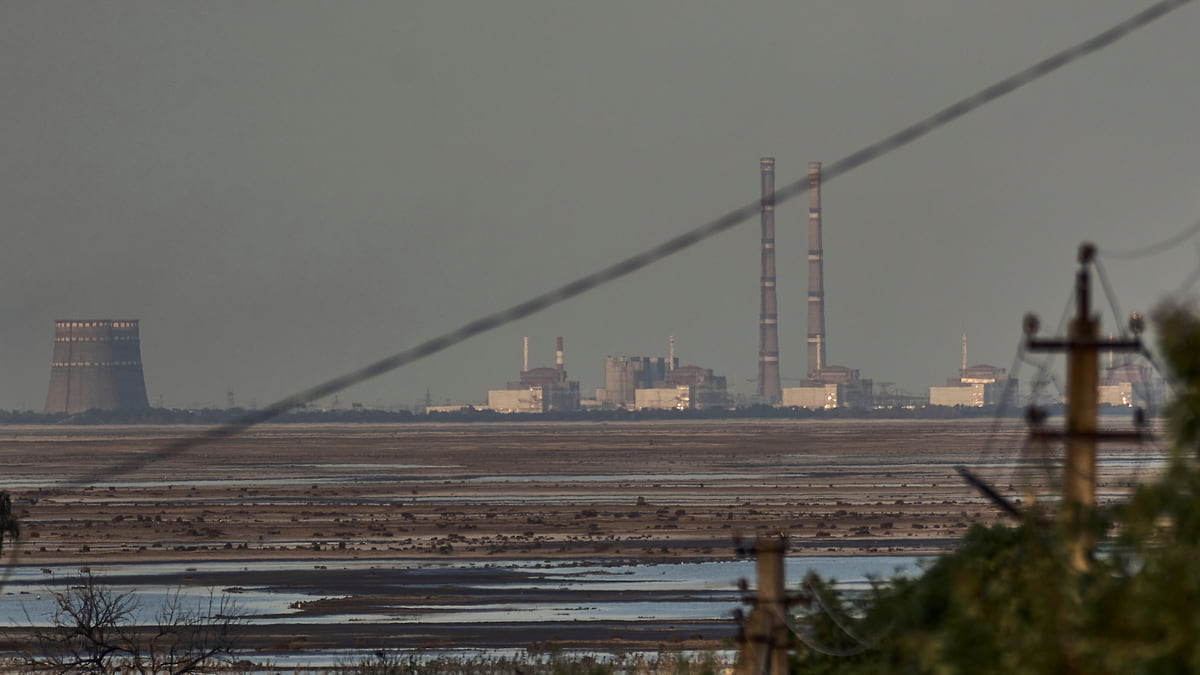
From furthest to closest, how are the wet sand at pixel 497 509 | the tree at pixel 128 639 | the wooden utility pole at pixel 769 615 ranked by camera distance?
the wet sand at pixel 497 509
the tree at pixel 128 639
the wooden utility pole at pixel 769 615

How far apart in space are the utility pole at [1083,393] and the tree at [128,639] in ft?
57.6

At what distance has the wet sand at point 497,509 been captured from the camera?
2547 inches

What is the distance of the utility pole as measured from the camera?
14133mm

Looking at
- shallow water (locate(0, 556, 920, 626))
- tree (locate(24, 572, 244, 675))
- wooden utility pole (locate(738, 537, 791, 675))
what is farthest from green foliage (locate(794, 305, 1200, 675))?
shallow water (locate(0, 556, 920, 626))

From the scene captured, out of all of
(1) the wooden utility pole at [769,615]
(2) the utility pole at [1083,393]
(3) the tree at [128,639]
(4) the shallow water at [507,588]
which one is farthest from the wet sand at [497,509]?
(1) the wooden utility pole at [769,615]

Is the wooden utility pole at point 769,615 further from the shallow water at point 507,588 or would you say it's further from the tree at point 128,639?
the shallow water at point 507,588

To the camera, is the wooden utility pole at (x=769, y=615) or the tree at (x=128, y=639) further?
the tree at (x=128, y=639)

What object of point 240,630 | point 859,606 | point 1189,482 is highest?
point 1189,482

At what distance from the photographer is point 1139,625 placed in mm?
9789

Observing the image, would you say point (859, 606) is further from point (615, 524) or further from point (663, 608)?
point (615, 524)

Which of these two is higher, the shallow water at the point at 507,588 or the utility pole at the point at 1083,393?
the utility pole at the point at 1083,393

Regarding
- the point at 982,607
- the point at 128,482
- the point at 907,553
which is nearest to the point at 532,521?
the point at 907,553

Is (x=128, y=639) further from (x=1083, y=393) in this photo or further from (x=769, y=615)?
(x=1083, y=393)

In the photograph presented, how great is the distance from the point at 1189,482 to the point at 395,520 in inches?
2846
